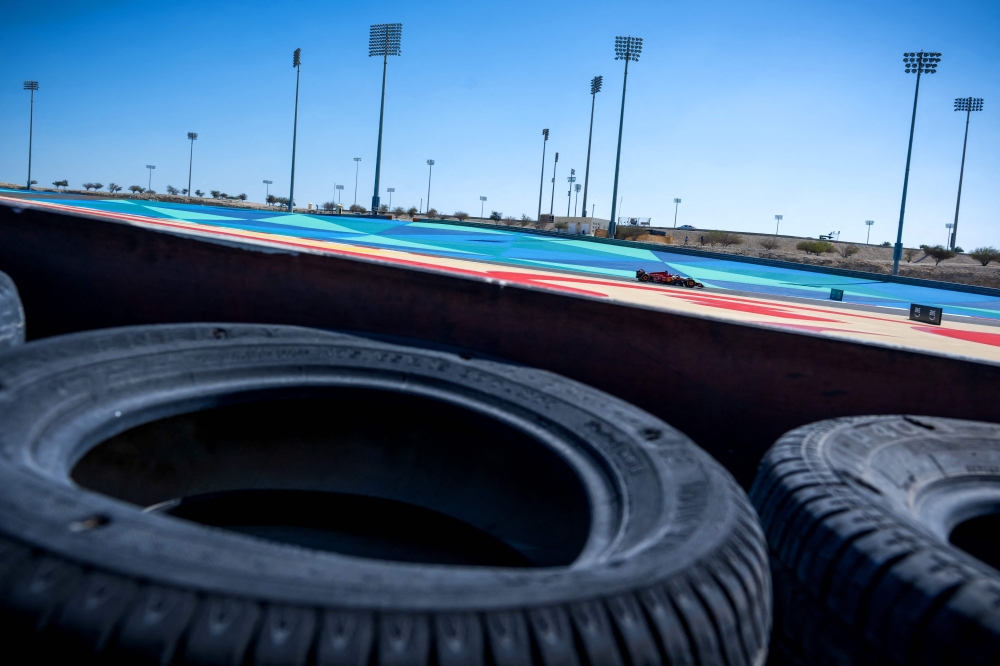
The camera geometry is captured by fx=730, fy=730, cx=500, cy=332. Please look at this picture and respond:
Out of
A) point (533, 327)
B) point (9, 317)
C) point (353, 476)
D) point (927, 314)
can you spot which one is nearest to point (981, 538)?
point (533, 327)

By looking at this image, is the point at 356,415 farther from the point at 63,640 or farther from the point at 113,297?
the point at 113,297

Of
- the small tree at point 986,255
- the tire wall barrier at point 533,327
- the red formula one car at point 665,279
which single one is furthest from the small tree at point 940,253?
the tire wall barrier at point 533,327

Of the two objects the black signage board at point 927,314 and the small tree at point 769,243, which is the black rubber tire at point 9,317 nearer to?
the black signage board at point 927,314

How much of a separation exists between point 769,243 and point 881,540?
90313 millimetres

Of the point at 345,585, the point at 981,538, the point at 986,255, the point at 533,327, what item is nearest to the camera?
the point at 345,585

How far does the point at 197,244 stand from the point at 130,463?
1.73 m

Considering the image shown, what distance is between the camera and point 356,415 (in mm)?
2918

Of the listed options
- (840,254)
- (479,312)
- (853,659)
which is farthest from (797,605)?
(840,254)

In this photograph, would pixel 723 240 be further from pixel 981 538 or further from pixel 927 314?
pixel 981 538

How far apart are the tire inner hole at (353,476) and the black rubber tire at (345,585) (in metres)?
0.35

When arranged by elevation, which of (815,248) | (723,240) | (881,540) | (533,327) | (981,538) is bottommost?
(981,538)

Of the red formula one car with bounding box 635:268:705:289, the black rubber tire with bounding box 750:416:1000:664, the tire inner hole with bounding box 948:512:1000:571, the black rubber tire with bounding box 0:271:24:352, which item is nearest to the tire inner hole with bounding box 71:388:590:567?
the black rubber tire with bounding box 750:416:1000:664

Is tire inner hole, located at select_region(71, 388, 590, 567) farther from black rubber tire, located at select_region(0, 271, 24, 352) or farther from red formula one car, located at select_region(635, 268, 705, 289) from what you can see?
red formula one car, located at select_region(635, 268, 705, 289)

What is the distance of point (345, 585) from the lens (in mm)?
1395
